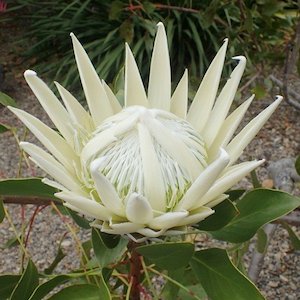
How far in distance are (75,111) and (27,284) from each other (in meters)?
0.31

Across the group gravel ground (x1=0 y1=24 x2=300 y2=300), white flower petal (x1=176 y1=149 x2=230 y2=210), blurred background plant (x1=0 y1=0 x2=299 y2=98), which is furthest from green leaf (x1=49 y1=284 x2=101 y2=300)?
blurred background plant (x1=0 y1=0 x2=299 y2=98)

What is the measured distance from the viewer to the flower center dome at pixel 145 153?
2.67 ft

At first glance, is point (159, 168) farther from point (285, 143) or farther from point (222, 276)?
point (285, 143)

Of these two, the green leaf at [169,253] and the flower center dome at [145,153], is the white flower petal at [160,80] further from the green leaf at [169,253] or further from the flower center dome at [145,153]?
the green leaf at [169,253]

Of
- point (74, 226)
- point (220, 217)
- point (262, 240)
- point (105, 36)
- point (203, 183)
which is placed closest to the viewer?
point (203, 183)

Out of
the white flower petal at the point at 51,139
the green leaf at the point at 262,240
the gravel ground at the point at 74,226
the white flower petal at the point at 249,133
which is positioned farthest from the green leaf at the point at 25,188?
the gravel ground at the point at 74,226

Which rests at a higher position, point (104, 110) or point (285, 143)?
point (104, 110)

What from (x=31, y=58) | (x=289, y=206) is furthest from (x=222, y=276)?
(x=31, y=58)

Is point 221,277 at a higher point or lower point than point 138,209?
lower

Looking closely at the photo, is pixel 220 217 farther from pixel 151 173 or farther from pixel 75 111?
pixel 75 111

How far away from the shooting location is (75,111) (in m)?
0.95

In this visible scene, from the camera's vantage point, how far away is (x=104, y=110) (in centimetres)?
95

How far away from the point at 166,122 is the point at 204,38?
3.86m

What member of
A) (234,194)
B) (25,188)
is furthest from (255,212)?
(25,188)
